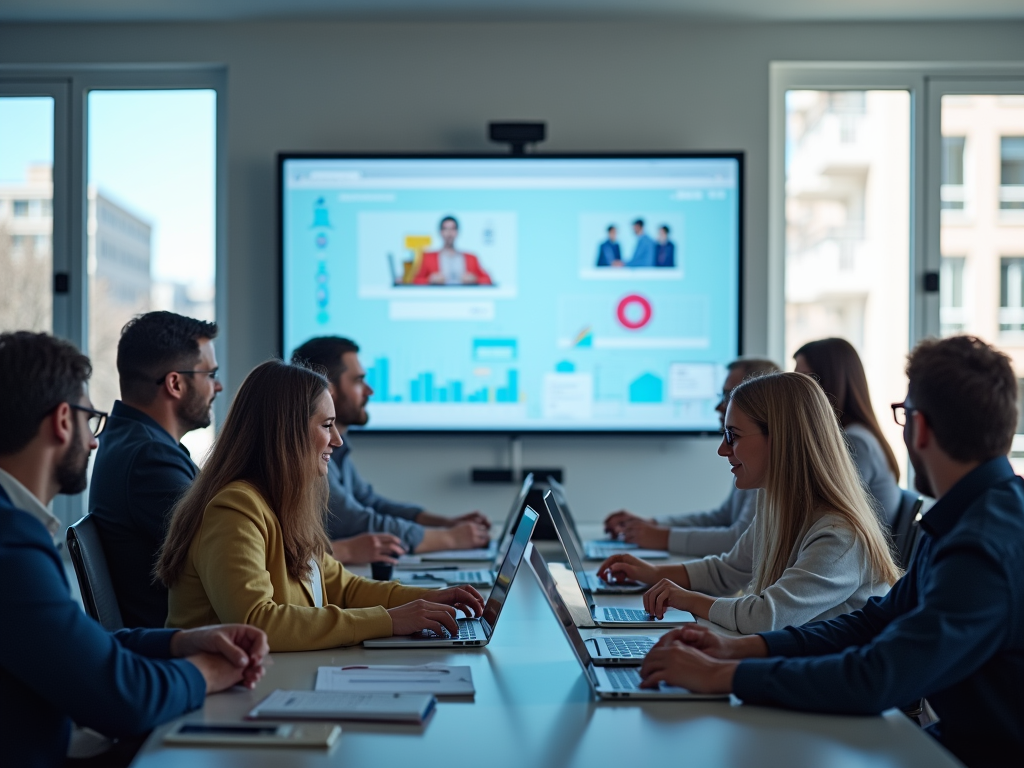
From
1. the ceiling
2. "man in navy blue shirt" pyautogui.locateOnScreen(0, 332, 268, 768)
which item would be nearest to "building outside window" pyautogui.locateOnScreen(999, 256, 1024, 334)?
Answer: the ceiling

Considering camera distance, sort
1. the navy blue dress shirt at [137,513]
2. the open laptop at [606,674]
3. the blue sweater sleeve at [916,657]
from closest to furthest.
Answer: the blue sweater sleeve at [916,657], the open laptop at [606,674], the navy blue dress shirt at [137,513]

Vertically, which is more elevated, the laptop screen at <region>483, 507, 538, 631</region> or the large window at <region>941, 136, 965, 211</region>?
the large window at <region>941, 136, 965, 211</region>

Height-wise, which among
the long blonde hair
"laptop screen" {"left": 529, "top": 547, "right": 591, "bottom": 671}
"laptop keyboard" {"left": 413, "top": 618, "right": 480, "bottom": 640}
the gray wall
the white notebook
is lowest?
"laptop keyboard" {"left": 413, "top": 618, "right": 480, "bottom": 640}

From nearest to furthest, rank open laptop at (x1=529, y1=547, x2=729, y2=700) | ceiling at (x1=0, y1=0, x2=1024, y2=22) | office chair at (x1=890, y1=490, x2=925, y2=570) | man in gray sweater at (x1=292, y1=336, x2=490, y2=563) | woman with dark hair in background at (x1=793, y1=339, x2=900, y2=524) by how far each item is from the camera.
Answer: open laptop at (x1=529, y1=547, x2=729, y2=700), office chair at (x1=890, y1=490, x2=925, y2=570), man in gray sweater at (x1=292, y1=336, x2=490, y2=563), woman with dark hair in background at (x1=793, y1=339, x2=900, y2=524), ceiling at (x1=0, y1=0, x2=1024, y2=22)

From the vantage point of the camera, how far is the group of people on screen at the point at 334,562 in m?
1.39

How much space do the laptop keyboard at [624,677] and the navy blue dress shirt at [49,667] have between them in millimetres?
680

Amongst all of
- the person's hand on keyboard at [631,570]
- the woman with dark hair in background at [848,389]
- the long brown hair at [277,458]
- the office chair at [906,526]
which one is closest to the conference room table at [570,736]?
the long brown hair at [277,458]

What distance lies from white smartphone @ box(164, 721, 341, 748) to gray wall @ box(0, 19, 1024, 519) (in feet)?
10.1

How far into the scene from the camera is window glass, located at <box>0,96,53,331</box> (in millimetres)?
4578

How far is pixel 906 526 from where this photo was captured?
2.80m

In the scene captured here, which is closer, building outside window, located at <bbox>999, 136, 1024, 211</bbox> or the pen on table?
the pen on table

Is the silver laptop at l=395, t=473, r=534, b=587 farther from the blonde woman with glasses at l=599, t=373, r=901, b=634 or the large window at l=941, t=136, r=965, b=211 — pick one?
the large window at l=941, t=136, r=965, b=211

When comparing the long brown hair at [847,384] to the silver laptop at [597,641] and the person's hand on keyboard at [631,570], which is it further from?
the silver laptop at [597,641]

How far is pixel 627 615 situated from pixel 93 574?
3.68 feet
